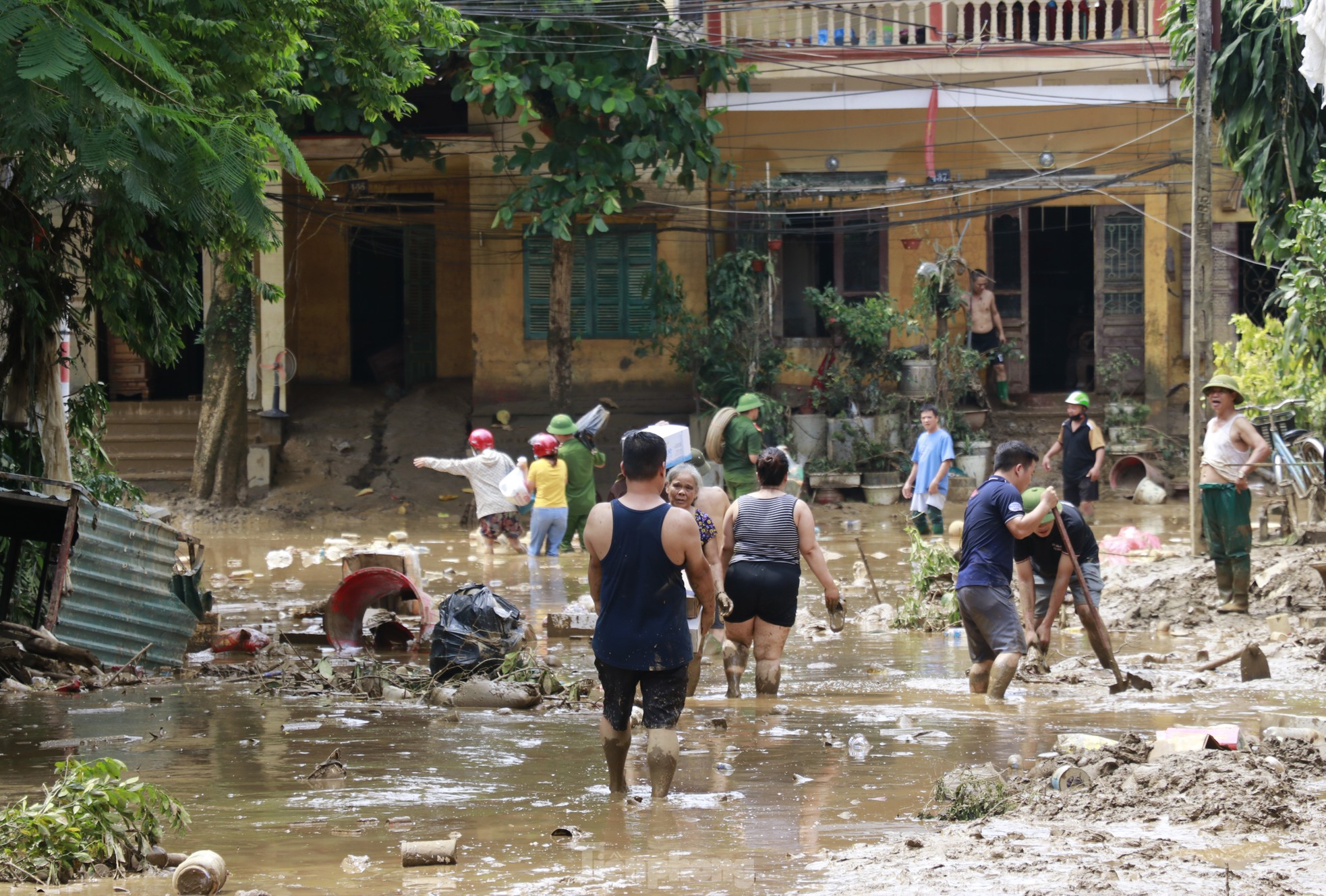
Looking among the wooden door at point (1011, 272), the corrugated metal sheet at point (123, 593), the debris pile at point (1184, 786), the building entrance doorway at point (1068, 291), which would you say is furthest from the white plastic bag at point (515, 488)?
the debris pile at point (1184, 786)

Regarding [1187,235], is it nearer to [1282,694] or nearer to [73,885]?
[1282,694]

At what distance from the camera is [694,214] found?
2100cm

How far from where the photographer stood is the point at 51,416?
9211 millimetres

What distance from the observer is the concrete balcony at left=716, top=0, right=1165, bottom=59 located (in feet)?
66.2

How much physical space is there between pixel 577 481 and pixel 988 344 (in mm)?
8840

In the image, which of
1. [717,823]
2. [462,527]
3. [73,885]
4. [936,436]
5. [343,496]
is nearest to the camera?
[73,885]

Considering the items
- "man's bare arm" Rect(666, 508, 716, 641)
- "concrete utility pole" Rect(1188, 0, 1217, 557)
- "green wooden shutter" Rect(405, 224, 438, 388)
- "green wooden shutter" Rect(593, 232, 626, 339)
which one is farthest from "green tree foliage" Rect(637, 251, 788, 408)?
"man's bare arm" Rect(666, 508, 716, 641)

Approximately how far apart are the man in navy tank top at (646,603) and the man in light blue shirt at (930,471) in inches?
361

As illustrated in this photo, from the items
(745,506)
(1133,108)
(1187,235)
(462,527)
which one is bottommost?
(462,527)

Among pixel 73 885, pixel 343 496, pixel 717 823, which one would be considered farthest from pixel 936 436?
pixel 73 885

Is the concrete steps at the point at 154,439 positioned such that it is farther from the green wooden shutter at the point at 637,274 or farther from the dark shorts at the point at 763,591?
the dark shorts at the point at 763,591

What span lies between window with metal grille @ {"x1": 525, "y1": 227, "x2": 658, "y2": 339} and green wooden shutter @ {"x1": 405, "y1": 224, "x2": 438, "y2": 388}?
8.15 ft

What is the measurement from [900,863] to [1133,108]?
18613 mm

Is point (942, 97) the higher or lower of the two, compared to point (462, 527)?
higher
